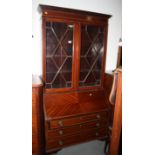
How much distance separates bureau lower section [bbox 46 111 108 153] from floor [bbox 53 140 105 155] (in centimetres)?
14

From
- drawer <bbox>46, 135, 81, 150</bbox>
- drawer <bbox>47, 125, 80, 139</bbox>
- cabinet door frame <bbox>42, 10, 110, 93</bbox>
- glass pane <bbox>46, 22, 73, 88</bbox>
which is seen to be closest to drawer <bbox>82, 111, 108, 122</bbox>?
drawer <bbox>47, 125, 80, 139</bbox>

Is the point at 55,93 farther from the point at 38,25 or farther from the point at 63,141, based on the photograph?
the point at 38,25

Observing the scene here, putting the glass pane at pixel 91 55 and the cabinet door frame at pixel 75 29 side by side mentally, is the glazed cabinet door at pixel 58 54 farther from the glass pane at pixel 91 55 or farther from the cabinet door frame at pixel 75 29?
the glass pane at pixel 91 55

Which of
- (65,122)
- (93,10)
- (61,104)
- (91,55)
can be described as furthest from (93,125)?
(93,10)

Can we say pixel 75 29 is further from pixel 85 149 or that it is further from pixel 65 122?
pixel 85 149

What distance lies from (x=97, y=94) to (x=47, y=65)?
3.09 feet

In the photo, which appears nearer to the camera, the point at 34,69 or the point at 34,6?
the point at 34,6

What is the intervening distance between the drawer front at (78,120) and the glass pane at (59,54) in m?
0.50

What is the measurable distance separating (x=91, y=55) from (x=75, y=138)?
51.8 inches

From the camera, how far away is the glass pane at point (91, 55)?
205 cm

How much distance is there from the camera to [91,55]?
2.15 metres

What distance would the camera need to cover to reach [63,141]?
187 cm

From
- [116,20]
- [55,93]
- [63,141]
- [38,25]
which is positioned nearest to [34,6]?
[38,25]
